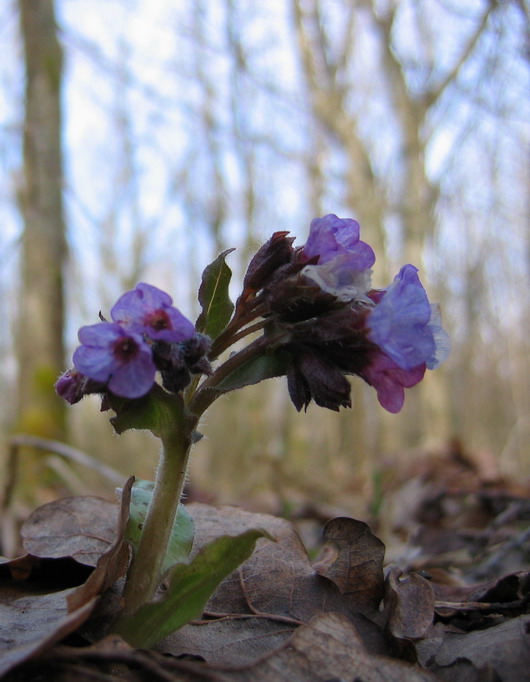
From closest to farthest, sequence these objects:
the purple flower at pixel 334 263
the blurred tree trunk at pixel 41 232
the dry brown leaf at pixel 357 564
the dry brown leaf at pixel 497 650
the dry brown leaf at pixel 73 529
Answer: the dry brown leaf at pixel 497 650 < the purple flower at pixel 334 263 < the dry brown leaf at pixel 357 564 < the dry brown leaf at pixel 73 529 < the blurred tree trunk at pixel 41 232

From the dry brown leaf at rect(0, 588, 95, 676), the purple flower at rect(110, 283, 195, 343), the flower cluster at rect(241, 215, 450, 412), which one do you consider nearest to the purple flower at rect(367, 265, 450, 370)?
the flower cluster at rect(241, 215, 450, 412)

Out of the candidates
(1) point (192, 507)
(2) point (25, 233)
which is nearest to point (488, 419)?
(2) point (25, 233)

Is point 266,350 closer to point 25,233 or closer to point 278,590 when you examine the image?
point 278,590

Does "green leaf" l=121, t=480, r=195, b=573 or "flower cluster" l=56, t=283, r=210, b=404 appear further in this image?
"green leaf" l=121, t=480, r=195, b=573

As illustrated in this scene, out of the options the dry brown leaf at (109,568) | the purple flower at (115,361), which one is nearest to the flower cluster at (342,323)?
the purple flower at (115,361)

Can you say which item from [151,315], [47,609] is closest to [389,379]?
[151,315]

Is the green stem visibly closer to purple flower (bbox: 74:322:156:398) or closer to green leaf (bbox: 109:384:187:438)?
green leaf (bbox: 109:384:187:438)

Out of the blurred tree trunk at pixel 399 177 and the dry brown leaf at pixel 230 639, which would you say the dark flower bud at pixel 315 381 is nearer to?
the dry brown leaf at pixel 230 639
